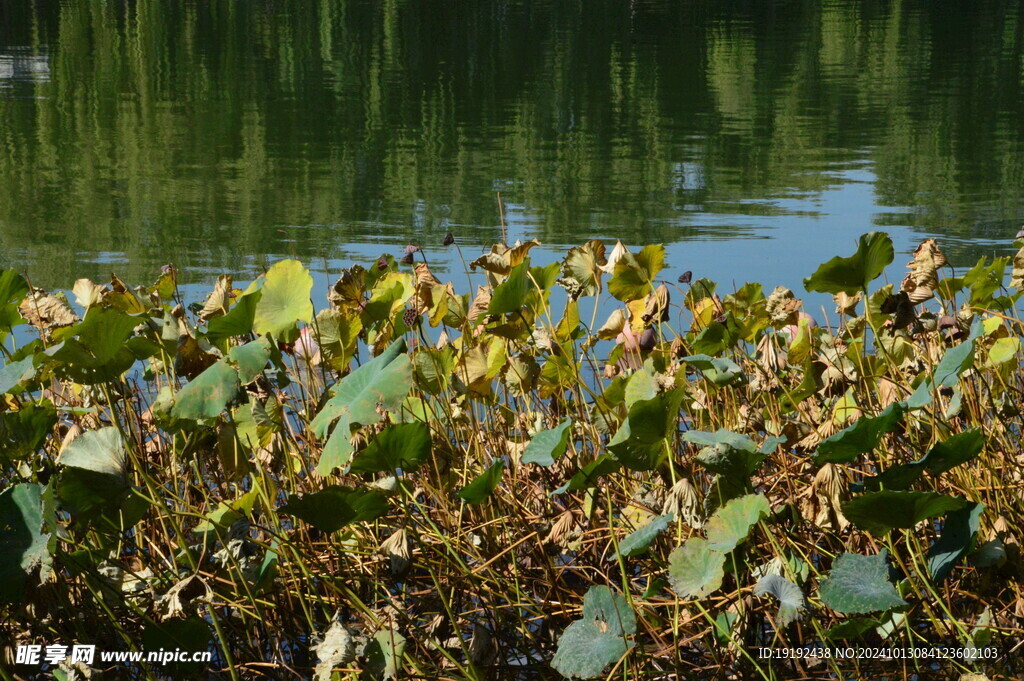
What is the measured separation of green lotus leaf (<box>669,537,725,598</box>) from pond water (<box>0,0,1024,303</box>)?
2.67 meters

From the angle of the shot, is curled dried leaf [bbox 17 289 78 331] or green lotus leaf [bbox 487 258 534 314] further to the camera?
curled dried leaf [bbox 17 289 78 331]

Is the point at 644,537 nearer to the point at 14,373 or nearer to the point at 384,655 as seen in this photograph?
the point at 384,655

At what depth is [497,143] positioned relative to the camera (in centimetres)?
868

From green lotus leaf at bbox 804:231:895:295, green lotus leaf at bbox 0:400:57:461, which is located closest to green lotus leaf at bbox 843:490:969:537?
green lotus leaf at bbox 804:231:895:295

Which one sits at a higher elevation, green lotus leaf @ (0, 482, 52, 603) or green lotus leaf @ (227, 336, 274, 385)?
green lotus leaf @ (227, 336, 274, 385)

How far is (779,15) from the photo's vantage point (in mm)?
20766

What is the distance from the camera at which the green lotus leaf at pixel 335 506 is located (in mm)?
1468

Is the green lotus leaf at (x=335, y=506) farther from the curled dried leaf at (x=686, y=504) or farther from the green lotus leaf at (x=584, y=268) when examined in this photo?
the green lotus leaf at (x=584, y=268)

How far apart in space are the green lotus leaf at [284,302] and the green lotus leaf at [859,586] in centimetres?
90

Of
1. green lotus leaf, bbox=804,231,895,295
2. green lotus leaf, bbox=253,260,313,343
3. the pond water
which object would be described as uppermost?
green lotus leaf, bbox=804,231,895,295

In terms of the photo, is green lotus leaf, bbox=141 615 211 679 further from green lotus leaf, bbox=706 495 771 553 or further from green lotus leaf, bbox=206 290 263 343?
green lotus leaf, bbox=706 495 771 553

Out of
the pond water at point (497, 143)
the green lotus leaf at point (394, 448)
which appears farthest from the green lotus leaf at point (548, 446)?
the pond water at point (497, 143)

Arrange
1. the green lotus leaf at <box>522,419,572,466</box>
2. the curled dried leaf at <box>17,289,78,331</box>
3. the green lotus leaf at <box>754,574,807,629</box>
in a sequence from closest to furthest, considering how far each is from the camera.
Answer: the green lotus leaf at <box>754,574,807,629</box>
the green lotus leaf at <box>522,419,572,466</box>
the curled dried leaf at <box>17,289,78,331</box>

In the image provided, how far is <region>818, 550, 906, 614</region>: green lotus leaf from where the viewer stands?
4.47ft
